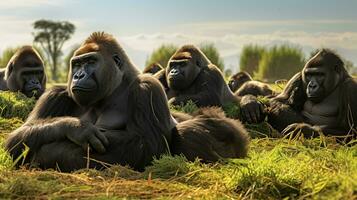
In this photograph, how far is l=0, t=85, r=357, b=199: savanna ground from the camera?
3.49 meters

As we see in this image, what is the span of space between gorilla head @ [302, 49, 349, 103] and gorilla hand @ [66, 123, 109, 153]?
355cm

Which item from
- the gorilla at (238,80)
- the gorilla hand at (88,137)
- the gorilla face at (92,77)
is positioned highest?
the gorilla face at (92,77)

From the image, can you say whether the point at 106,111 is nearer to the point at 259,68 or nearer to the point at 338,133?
the point at 338,133

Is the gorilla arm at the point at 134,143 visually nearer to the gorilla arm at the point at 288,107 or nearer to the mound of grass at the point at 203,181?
the mound of grass at the point at 203,181

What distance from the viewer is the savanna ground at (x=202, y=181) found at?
11.4ft

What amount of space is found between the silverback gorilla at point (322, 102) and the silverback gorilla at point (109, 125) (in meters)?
2.29

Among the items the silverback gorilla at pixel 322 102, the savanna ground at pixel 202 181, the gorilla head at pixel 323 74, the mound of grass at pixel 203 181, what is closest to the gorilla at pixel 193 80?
the silverback gorilla at pixel 322 102

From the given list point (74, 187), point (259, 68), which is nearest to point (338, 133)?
point (74, 187)

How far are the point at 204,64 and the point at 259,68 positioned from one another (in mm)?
21297

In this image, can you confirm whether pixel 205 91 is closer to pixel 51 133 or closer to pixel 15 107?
pixel 15 107

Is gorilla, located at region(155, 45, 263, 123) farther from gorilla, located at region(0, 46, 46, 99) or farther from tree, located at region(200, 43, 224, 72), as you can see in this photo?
tree, located at region(200, 43, 224, 72)

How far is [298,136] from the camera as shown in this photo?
6.81m

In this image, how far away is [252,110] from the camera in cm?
777

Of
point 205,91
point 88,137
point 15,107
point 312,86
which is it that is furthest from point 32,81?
point 88,137
